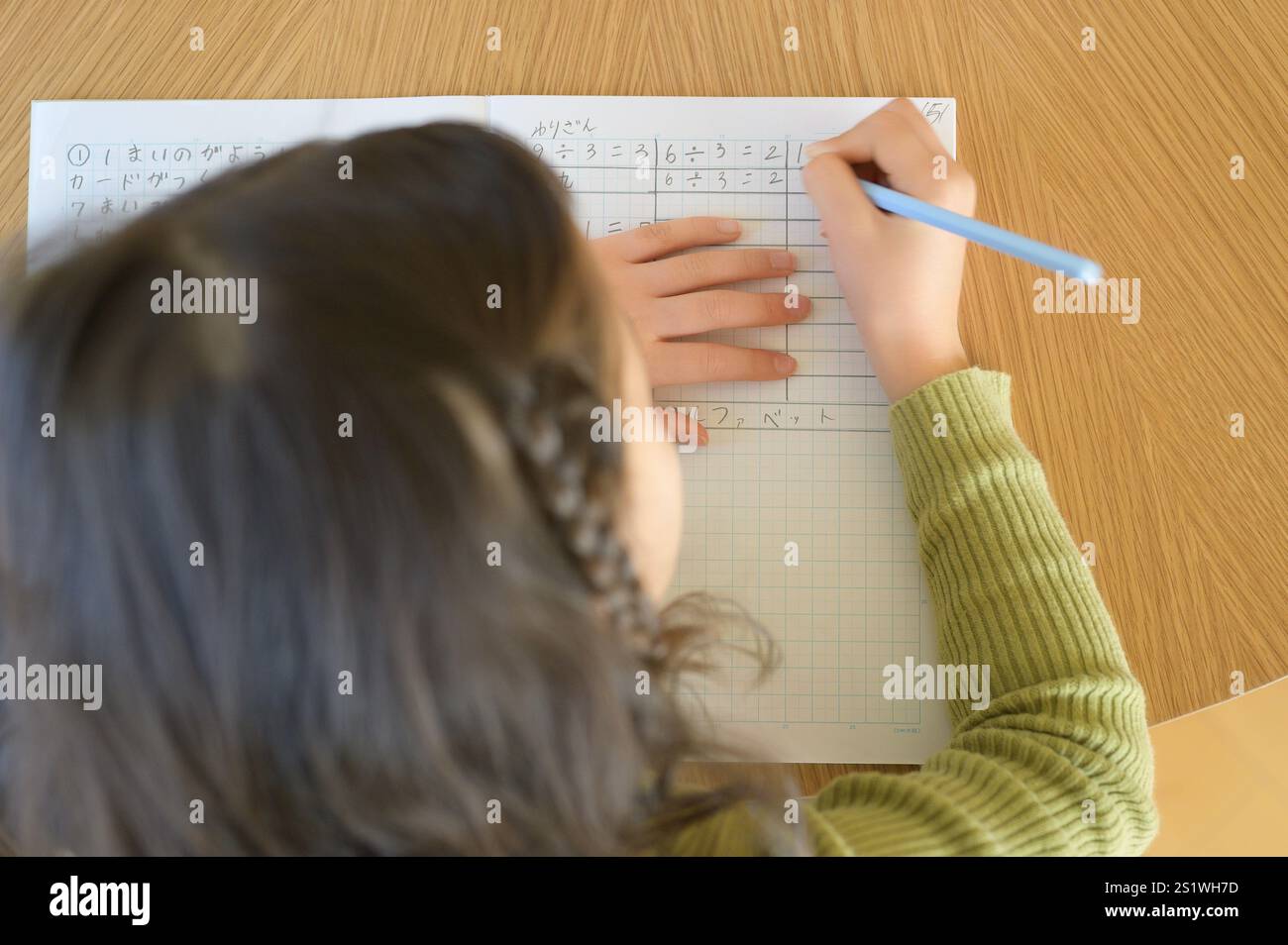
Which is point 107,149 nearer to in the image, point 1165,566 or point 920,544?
point 920,544

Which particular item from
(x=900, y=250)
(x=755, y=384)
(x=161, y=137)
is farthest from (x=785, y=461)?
(x=161, y=137)

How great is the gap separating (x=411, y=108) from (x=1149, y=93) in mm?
520

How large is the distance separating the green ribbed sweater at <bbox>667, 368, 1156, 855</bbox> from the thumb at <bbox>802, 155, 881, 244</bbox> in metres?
0.12

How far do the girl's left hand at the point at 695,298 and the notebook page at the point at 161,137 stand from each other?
15 cm

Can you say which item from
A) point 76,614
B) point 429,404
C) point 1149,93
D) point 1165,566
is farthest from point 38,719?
point 1149,93

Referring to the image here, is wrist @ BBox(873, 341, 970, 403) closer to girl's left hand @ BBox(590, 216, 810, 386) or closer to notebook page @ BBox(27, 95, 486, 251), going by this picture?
girl's left hand @ BBox(590, 216, 810, 386)

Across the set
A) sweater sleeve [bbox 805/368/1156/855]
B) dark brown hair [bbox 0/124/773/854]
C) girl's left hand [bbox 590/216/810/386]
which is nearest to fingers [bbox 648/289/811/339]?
girl's left hand [bbox 590/216/810/386]

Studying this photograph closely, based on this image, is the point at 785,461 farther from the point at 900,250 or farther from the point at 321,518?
the point at 321,518

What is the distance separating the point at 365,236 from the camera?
0.37 m

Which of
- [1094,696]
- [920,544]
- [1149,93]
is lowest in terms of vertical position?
[1094,696]

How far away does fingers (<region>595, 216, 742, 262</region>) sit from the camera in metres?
0.64

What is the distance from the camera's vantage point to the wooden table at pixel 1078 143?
0.61m

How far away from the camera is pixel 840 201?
616 mm

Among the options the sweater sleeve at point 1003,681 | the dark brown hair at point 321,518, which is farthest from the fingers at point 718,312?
the dark brown hair at point 321,518
